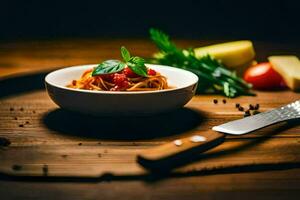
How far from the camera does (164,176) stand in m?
1.25

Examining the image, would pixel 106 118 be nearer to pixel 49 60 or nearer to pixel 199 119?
pixel 199 119

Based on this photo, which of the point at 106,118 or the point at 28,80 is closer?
the point at 106,118

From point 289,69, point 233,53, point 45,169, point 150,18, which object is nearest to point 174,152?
point 45,169

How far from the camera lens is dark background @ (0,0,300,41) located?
385 cm

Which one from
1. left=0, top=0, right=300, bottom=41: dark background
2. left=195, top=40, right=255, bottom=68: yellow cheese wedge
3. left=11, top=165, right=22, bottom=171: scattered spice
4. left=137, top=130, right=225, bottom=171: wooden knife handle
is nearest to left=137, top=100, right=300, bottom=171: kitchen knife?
left=137, top=130, right=225, bottom=171: wooden knife handle

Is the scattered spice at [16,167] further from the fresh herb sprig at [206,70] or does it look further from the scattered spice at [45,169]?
the fresh herb sprig at [206,70]

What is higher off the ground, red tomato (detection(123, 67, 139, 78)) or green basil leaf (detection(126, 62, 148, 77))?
green basil leaf (detection(126, 62, 148, 77))

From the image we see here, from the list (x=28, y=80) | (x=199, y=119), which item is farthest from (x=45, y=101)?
(x=199, y=119)

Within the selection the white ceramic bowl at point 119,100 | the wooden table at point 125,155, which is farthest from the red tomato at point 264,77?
the white ceramic bowl at point 119,100

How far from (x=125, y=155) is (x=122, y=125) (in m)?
0.26

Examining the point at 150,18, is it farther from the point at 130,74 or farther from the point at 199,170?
the point at 199,170

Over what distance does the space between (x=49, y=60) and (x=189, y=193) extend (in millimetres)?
1675

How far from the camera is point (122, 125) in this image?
160 cm

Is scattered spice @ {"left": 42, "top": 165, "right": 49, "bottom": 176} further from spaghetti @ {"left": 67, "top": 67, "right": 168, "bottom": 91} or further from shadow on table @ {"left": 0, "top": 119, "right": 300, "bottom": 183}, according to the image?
spaghetti @ {"left": 67, "top": 67, "right": 168, "bottom": 91}
